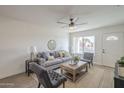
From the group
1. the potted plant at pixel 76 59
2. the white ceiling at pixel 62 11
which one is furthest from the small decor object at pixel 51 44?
the white ceiling at pixel 62 11

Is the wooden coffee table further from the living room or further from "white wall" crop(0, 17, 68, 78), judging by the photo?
"white wall" crop(0, 17, 68, 78)

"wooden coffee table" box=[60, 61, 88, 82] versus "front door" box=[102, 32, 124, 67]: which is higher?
"front door" box=[102, 32, 124, 67]

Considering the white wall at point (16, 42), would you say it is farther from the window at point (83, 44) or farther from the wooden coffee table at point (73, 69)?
the window at point (83, 44)

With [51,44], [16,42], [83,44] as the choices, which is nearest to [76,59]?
[51,44]

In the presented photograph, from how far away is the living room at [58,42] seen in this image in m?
2.66

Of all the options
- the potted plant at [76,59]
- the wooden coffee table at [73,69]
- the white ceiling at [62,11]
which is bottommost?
the wooden coffee table at [73,69]

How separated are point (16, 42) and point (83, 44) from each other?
4.50m

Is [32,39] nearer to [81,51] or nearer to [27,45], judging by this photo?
[27,45]

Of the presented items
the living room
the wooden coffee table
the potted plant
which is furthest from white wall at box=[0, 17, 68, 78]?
the potted plant

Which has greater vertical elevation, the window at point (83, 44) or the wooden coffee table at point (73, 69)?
the window at point (83, 44)

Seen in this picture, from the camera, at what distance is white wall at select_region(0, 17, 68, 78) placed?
329cm
